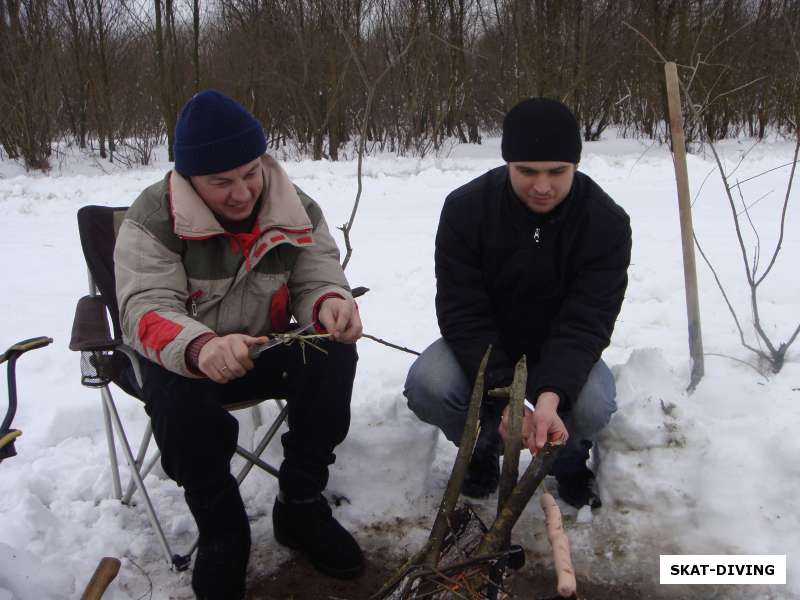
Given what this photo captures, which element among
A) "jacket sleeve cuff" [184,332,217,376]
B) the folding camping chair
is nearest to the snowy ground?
the folding camping chair

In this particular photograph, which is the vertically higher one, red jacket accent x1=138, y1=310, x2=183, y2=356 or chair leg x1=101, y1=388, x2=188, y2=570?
red jacket accent x1=138, y1=310, x2=183, y2=356

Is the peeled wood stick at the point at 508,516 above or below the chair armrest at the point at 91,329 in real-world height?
below

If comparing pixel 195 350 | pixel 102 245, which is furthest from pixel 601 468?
pixel 102 245

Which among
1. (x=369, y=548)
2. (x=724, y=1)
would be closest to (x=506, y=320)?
(x=369, y=548)

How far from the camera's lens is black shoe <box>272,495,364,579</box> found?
2057 millimetres

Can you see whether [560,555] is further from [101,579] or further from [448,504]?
[101,579]

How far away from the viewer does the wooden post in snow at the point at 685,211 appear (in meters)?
2.43

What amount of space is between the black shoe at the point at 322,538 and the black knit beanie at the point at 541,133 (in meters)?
1.19

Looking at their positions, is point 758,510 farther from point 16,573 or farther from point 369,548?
point 16,573

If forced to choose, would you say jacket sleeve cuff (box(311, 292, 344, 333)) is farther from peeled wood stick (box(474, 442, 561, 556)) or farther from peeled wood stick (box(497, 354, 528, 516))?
peeled wood stick (box(474, 442, 561, 556))

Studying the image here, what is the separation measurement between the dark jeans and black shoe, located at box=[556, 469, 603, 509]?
2.54 ft

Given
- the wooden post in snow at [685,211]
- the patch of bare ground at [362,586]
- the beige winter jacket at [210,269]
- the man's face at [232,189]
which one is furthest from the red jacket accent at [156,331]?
the wooden post in snow at [685,211]

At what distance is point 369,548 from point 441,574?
0.88 meters

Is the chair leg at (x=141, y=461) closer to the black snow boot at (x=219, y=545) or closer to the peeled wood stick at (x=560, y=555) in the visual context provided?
the black snow boot at (x=219, y=545)
